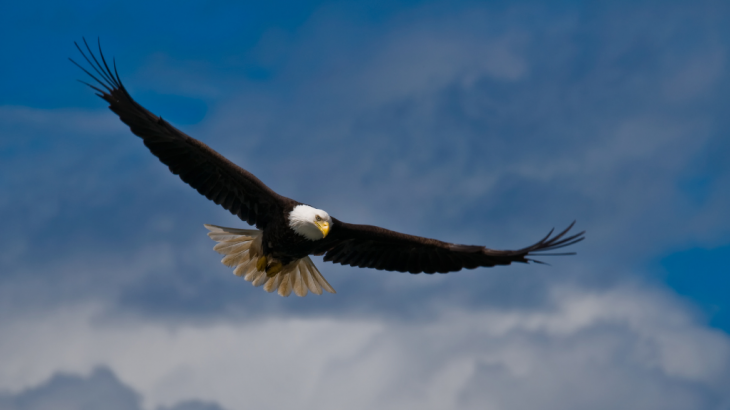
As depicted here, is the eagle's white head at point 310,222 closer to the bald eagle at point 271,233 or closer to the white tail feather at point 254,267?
the bald eagle at point 271,233

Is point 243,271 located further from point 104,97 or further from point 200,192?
point 104,97

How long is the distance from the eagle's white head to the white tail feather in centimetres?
140

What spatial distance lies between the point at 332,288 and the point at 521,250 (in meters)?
3.65

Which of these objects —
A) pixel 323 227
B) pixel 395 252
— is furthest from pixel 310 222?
pixel 395 252

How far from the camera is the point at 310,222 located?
9.29 m

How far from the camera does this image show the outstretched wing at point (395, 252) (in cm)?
969

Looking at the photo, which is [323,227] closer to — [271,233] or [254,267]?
[271,233]

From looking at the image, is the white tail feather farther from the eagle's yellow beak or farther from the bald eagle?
the eagle's yellow beak

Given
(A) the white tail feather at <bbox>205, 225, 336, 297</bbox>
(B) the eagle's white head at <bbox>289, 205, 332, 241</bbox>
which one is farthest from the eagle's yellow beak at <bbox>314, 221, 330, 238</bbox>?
(A) the white tail feather at <bbox>205, 225, 336, 297</bbox>

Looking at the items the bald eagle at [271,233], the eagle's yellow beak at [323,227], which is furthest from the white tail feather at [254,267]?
the eagle's yellow beak at [323,227]

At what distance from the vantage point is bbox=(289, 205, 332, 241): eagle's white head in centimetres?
929

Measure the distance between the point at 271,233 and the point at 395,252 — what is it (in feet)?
5.97

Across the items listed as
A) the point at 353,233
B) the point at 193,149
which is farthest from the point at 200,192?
the point at 353,233

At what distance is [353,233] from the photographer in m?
10.1
